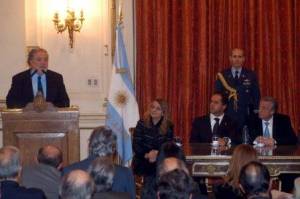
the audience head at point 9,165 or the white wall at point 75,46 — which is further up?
the white wall at point 75,46

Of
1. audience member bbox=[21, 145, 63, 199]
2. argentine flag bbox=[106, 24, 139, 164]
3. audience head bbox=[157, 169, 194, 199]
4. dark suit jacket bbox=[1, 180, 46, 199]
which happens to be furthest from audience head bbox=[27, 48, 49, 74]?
audience head bbox=[157, 169, 194, 199]

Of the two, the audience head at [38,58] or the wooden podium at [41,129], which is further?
the audience head at [38,58]

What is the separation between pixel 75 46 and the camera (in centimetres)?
977

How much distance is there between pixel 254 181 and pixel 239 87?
4.65m

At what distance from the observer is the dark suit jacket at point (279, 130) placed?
8148 mm

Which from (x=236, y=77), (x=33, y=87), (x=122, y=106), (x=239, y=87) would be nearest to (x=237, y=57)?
(x=236, y=77)

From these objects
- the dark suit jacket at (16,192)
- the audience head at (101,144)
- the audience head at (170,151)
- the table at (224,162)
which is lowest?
the table at (224,162)

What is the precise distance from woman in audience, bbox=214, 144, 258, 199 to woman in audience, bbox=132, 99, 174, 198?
202 cm

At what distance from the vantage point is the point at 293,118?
9.94 m

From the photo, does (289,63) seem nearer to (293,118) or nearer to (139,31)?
(293,118)

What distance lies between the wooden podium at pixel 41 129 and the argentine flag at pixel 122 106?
173cm

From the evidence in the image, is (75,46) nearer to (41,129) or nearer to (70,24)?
(70,24)

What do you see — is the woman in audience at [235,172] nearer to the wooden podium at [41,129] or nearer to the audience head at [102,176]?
the audience head at [102,176]

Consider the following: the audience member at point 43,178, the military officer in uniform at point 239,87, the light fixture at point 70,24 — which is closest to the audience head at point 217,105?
the military officer in uniform at point 239,87
